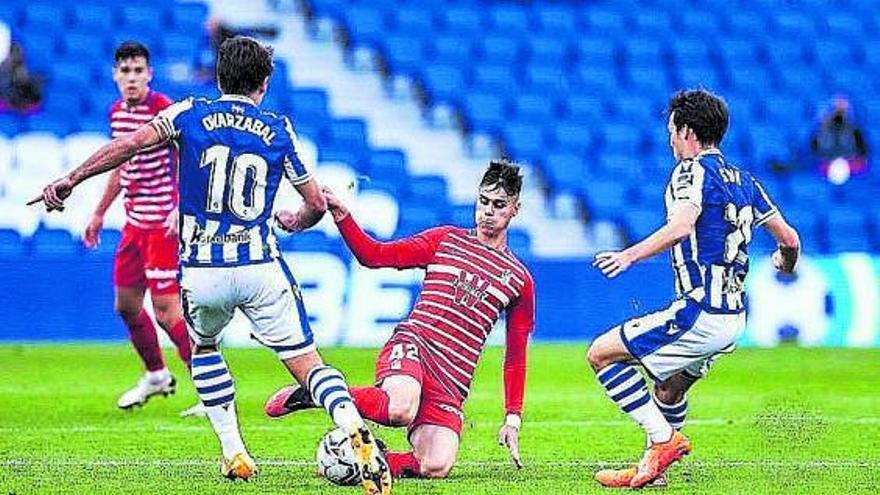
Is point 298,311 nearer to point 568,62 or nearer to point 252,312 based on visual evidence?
point 252,312

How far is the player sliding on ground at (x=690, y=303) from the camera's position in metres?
7.08

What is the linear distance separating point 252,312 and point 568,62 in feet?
44.9

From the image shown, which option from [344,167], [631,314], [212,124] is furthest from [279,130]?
[344,167]

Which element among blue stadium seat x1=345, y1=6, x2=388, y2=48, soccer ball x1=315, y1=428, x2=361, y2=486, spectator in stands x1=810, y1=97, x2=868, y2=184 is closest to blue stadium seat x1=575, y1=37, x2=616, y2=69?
blue stadium seat x1=345, y1=6, x2=388, y2=48

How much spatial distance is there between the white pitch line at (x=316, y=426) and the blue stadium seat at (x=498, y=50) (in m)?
10.3

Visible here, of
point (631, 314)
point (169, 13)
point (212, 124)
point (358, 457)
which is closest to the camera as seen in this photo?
point (358, 457)

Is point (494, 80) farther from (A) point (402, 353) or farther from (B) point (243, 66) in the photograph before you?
(B) point (243, 66)

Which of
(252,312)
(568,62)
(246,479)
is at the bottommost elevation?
(246,479)

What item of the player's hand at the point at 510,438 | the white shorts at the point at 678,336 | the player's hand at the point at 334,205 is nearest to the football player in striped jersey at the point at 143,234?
the player's hand at the point at 334,205

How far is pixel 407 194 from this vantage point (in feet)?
58.9

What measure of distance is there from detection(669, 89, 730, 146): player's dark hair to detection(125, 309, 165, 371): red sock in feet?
14.3

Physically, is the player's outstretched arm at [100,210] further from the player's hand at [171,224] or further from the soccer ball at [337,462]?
the soccer ball at [337,462]

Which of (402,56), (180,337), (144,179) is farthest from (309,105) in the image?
(180,337)

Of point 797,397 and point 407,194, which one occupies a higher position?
point 407,194
